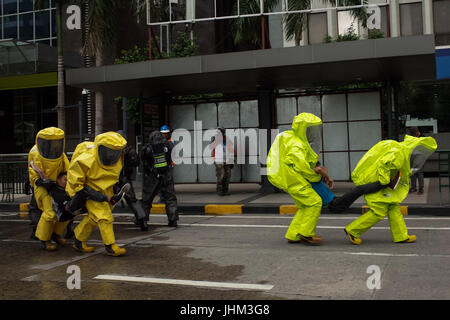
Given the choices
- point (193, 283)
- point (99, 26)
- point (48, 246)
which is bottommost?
point (193, 283)

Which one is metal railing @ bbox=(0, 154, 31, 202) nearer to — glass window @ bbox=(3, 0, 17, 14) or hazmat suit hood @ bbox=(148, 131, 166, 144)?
hazmat suit hood @ bbox=(148, 131, 166, 144)

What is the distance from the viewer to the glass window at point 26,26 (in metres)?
29.6

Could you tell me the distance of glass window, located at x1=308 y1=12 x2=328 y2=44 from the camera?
27.3 meters

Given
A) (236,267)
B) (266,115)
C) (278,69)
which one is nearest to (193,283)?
(236,267)

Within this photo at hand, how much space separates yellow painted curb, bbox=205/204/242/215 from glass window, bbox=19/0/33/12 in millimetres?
23374

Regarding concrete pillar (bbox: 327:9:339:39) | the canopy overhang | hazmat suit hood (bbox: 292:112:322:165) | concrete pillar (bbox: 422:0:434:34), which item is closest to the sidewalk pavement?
the canopy overhang

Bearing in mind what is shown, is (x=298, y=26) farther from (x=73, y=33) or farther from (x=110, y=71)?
(x=73, y=33)

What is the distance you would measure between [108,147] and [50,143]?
1.24m

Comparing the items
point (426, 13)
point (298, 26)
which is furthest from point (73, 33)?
point (426, 13)

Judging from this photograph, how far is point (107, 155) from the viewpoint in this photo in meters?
6.54

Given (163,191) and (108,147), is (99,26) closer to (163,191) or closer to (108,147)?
(163,191)

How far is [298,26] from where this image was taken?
19.9 metres

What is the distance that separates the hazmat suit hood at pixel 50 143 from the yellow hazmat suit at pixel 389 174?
13.9ft
